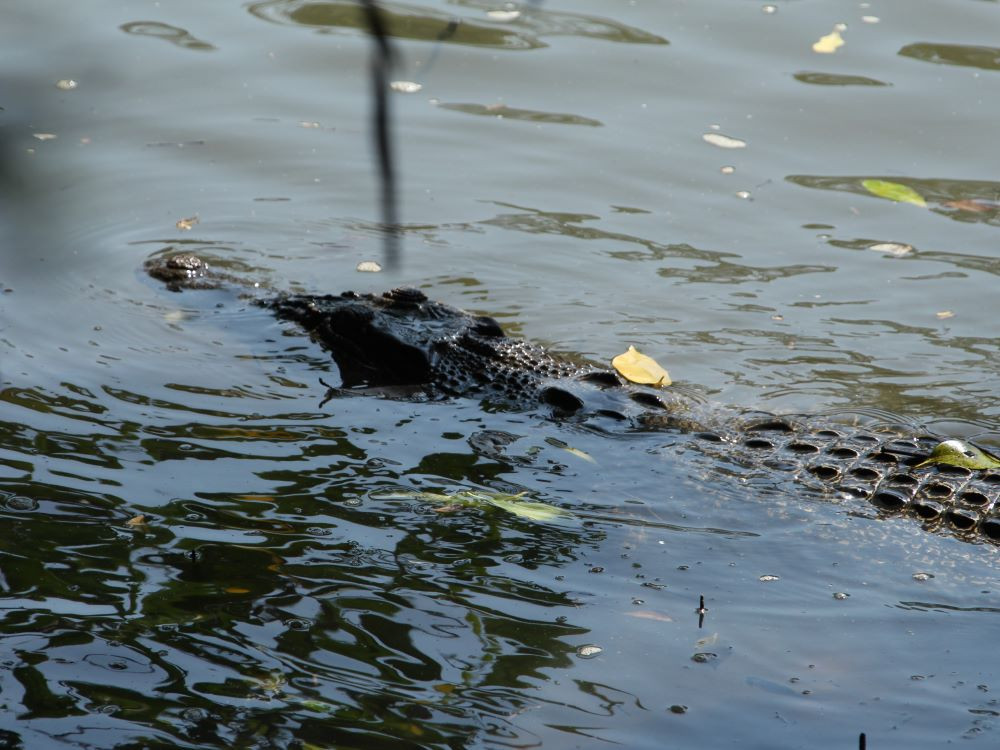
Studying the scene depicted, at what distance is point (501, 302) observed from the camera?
23.6ft

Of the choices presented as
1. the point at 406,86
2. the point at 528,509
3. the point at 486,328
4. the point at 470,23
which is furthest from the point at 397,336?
the point at 470,23

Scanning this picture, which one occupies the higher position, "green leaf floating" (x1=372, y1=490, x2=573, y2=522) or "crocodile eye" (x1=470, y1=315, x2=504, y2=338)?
"crocodile eye" (x1=470, y1=315, x2=504, y2=338)

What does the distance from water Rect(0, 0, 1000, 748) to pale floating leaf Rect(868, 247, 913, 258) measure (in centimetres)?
7

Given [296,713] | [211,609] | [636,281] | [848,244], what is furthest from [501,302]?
[296,713]

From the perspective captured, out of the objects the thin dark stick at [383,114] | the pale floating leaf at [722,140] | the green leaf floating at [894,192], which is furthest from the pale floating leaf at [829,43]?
the thin dark stick at [383,114]

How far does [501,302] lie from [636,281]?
0.86 m

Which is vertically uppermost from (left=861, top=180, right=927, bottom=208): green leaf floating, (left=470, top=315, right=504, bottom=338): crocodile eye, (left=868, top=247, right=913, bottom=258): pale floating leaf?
(left=861, top=180, right=927, bottom=208): green leaf floating

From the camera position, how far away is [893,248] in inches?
299

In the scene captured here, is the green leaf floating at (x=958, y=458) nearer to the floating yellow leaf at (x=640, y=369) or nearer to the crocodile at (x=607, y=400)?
the crocodile at (x=607, y=400)

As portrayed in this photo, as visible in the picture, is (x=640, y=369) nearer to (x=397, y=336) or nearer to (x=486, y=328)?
(x=486, y=328)

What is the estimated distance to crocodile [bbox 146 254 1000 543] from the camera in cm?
494

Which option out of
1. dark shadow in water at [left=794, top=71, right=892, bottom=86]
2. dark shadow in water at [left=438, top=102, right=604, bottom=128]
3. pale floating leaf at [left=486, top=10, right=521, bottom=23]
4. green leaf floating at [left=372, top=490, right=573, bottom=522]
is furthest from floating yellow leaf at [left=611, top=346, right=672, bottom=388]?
pale floating leaf at [left=486, top=10, right=521, bottom=23]

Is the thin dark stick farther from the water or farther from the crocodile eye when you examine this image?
the crocodile eye

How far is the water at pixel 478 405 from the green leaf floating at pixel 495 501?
6 centimetres
